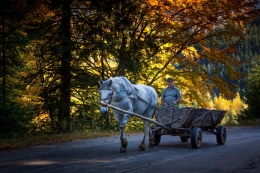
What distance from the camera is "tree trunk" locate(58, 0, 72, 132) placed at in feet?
52.2

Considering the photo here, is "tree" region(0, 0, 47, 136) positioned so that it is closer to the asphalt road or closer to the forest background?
the forest background

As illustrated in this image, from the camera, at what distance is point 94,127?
1744 cm

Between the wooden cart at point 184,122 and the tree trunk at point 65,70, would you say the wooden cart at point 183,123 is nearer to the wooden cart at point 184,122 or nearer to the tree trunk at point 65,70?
the wooden cart at point 184,122

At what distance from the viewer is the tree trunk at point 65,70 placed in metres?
15.9

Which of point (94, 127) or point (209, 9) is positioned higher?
point (209, 9)

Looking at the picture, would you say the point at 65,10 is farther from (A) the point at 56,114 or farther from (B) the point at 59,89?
(A) the point at 56,114

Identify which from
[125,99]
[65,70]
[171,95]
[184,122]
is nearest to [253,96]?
[65,70]

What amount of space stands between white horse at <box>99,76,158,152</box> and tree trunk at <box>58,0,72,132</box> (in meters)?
6.80

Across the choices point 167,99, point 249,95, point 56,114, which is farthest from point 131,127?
point 249,95

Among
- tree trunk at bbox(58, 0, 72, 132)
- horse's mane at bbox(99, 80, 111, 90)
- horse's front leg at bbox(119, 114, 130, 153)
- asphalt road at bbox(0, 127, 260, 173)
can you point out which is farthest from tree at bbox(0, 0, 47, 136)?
horse's mane at bbox(99, 80, 111, 90)

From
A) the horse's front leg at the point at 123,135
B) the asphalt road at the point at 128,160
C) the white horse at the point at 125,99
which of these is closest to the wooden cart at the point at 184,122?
the white horse at the point at 125,99

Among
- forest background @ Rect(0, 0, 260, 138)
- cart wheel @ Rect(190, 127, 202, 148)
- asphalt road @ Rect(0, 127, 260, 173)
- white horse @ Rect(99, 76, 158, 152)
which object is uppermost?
forest background @ Rect(0, 0, 260, 138)

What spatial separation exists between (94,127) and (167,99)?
7.29m

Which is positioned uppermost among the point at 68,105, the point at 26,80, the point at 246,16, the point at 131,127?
the point at 246,16
